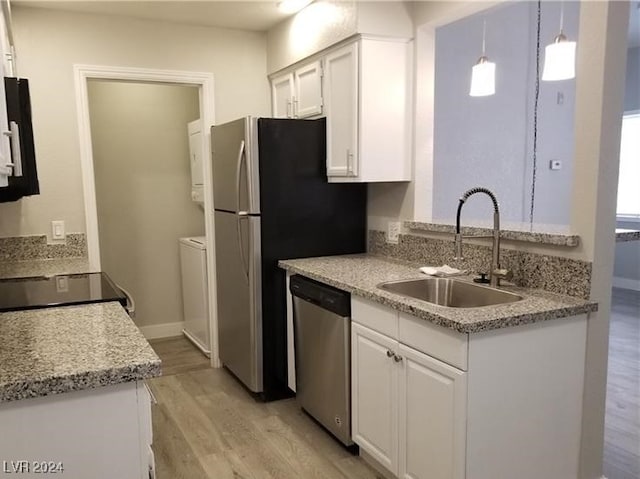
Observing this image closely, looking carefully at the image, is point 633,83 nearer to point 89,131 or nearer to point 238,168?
point 238,168

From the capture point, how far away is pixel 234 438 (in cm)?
277

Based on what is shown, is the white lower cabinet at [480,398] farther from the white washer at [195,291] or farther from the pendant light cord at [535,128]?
the pendant light cord at [535,128]

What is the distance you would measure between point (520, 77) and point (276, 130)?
2264mm

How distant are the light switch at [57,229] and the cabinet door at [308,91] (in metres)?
1.67

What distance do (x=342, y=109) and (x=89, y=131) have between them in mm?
1676

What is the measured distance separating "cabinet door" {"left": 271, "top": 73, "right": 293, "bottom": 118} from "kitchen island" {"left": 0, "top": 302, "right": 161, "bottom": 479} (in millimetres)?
2434

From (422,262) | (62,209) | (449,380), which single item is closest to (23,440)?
(449,380)

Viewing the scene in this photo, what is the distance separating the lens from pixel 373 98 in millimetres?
2828

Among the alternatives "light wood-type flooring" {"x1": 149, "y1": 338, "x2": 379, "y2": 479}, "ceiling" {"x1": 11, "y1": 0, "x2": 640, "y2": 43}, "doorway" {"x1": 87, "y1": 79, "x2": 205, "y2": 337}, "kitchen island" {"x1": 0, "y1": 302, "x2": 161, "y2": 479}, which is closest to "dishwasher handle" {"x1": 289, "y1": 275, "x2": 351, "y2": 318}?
"light wood-type flooring" {"x1": 149, "y1": 338, "x2": 379, "y2": 479}

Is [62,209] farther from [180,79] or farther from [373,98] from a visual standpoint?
[373,98]

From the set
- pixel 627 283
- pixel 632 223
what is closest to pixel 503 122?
pixel 632 223

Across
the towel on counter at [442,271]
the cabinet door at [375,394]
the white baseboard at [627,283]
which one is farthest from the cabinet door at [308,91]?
the white baseboard at [627,283]

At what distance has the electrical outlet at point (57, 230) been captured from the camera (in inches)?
130

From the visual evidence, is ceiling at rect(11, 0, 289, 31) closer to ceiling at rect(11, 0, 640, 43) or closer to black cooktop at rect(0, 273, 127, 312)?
ceiling at rect(11, 0, 640, 43)
